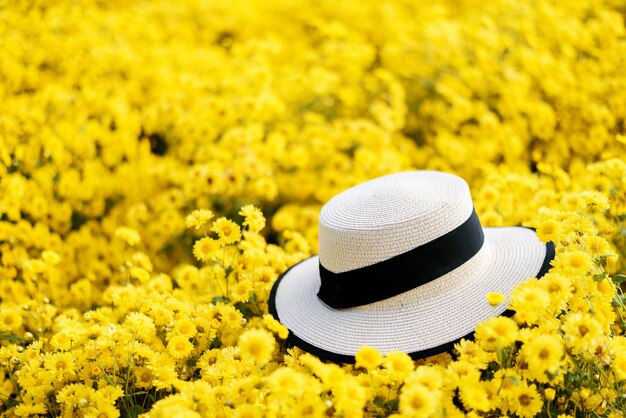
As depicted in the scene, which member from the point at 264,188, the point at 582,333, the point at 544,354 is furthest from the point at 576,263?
the point at 264,188

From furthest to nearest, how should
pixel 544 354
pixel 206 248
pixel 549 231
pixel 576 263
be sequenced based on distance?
1. pixel 206 248
2. pixel 549 231
3. pixel 576 263
4. pixel 544 354

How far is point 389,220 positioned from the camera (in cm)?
184

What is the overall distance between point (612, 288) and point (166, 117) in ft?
9.65

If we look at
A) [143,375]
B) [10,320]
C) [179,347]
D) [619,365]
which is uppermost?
[619,365]

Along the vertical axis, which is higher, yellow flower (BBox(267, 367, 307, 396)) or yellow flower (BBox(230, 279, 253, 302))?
yellow flower (BBox(267, 367, 307, 396))

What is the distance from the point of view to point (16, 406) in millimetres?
2014

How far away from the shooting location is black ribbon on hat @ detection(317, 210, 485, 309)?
5.99 feet

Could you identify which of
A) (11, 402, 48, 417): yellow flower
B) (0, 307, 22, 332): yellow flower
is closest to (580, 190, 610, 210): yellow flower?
(11, 402, 48, 417): yellow flower

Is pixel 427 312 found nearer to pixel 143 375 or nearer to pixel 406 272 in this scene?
pixel 406 272

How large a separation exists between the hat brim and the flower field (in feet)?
0.29

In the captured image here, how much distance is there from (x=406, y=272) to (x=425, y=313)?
14cm

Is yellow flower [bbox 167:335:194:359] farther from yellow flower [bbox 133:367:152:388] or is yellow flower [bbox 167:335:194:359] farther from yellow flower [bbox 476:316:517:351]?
yellow flower [bbox 476:316:517:351]

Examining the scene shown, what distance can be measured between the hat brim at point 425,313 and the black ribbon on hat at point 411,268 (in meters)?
0.03

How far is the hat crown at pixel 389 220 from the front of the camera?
72.1 inches
